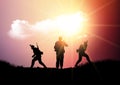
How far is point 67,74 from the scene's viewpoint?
19344mm

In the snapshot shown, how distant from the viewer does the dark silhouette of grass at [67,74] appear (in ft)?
59.4

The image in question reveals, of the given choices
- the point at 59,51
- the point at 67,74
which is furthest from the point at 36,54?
the point at 67,74

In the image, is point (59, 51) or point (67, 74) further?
point (59, 51)

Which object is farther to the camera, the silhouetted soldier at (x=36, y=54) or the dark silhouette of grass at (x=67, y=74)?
the silhouetted soldier at (x=36, y=54)

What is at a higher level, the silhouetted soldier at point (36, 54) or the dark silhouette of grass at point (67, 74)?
the silhouetted soldier at point (36, 54)

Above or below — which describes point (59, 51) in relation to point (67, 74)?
above

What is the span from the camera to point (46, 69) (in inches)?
837

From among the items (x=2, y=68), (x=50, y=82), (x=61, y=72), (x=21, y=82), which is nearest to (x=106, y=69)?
→ (x=61, y=72)

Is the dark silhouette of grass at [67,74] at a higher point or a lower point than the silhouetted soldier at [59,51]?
lower

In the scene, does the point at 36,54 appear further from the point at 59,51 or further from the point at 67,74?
the point at 67,74

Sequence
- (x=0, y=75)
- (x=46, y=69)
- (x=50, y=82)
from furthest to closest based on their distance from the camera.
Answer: (x=46, y=69), (x=0, y=75), (x=50, y=82)

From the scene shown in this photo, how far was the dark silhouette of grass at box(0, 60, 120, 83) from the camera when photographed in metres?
18.1

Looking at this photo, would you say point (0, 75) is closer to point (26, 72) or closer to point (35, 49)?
point (26, 72)

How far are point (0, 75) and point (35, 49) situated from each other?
4.12 m
